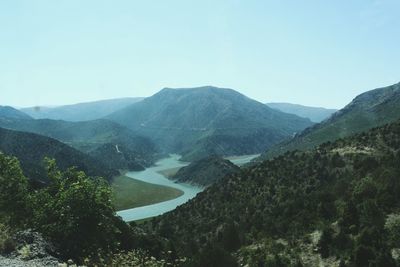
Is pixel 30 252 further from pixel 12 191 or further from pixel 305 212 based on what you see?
pixel 305 212

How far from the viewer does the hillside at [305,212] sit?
3909cm

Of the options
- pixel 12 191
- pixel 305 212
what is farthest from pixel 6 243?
pixel 305 212

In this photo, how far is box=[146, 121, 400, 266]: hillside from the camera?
39.1 m

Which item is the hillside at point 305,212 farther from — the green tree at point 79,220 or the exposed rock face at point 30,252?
the exposed rock face at point 30,252

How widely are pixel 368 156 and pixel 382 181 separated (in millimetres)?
28161

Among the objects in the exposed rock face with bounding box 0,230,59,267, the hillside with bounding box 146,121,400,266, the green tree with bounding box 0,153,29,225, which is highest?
the green tree with bounding box 0,153,29,225

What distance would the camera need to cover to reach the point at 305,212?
198ft

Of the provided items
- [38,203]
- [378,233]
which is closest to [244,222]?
[378,233]

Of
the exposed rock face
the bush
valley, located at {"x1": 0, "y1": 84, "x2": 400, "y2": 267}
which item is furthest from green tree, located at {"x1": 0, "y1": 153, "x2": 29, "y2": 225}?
the bush

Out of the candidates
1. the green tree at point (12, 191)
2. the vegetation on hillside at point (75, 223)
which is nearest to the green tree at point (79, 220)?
the vegetation on hillside at point (75, 223)

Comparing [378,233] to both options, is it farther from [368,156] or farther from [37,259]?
[368,156]

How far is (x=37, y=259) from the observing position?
67.8 ft

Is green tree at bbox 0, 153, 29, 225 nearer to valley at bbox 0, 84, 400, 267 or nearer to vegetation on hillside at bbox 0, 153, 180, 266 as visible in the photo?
valley at bbox 0, 84, 400, 267

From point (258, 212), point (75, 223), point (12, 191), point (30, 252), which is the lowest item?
point (258, 212)
